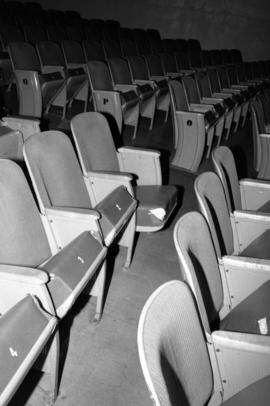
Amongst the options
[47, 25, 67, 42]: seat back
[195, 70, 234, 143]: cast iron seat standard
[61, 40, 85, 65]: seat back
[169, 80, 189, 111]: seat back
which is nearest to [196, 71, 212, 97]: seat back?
[195, 70, 234, 143]: cast iron seat standard

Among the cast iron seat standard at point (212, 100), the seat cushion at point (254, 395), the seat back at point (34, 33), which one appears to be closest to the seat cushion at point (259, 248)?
the seat cushion at point (254, 395)

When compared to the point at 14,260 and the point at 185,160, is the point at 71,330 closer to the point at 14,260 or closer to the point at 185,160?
the point at 14,260

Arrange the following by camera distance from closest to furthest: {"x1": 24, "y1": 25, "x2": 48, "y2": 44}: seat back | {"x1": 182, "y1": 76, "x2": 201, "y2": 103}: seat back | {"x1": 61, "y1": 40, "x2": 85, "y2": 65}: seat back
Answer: {"x1": 182, "y1": 76, "x2": 201, "y2": 103}: seat back < {"x1": 61, "y1": 40, "x2": 85, "y2": 65}: seat back < {"x1": 24, "y1": 25, "x2": 48, "y2": 44}: seat back

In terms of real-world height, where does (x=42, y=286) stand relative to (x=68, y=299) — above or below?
above

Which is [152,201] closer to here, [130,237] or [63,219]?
[130,237]

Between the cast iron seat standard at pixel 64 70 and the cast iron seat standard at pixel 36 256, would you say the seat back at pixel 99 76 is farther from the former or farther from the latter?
the cast iron seat standard at pixel 36 256

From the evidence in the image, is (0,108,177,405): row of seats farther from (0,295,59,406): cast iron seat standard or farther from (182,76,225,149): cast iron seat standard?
(182,76,225,149): cast iron seat standard

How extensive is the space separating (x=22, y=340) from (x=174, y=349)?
15.1 inches

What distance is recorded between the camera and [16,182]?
1.28 meters

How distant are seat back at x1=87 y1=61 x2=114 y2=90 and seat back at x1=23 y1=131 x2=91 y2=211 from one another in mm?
1631

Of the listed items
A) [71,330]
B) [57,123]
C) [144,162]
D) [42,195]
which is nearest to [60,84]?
[57,123]

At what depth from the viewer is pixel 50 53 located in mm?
3666

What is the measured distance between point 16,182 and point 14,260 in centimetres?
25

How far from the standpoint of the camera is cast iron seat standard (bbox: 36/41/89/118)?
341 centimetres
